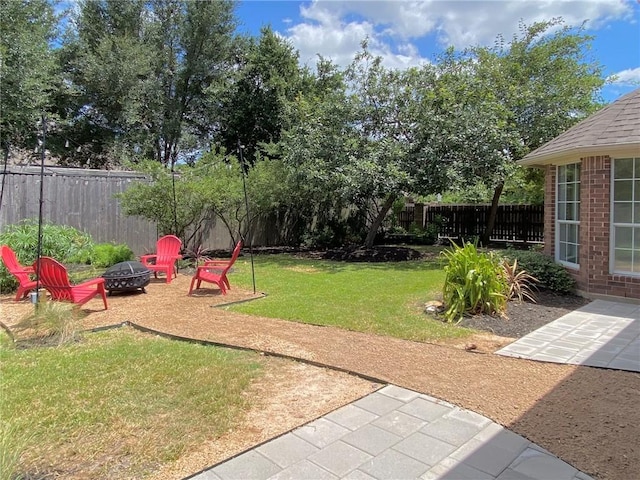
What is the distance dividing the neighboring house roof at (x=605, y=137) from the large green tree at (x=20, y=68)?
1347cm

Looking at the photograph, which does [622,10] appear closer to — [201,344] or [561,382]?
[561,382]

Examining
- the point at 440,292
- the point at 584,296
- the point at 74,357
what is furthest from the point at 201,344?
the point at 584,296

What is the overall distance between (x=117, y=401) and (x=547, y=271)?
7426mm

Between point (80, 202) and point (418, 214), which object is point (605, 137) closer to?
point (80, 202)

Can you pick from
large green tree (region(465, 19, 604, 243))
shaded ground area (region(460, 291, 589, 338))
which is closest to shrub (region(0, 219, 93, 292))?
shaded ground area (region(460, 291, 589, 338))

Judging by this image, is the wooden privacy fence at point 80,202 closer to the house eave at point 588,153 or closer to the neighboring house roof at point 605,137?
the house eave at point 588,153

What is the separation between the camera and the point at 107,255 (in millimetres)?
10094

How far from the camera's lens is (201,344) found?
510 centimetres

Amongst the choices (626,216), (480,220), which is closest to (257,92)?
(480,220)

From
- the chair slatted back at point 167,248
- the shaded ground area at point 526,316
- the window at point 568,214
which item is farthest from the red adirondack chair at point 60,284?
the window at point 568,214

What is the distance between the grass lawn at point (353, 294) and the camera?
5.95m

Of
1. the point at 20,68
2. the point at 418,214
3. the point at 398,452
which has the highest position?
the point at 20,68

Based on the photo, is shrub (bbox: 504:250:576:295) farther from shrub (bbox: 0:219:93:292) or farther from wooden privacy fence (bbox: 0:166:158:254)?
wooden privacy fence (bbox: 0:166:158:254)

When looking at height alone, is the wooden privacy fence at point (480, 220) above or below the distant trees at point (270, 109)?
below
